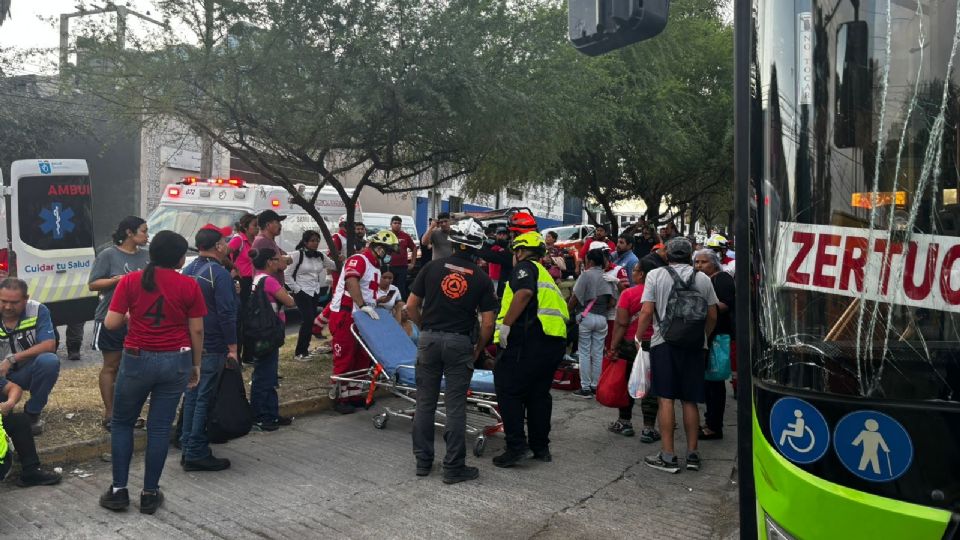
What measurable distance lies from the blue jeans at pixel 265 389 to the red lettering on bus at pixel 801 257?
5082 mm

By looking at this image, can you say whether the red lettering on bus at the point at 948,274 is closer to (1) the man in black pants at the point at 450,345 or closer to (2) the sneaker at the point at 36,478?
(1) the man in black pants at the point at 450,345

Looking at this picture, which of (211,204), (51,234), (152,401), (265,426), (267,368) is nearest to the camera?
(152,401)

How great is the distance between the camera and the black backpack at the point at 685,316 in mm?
6391

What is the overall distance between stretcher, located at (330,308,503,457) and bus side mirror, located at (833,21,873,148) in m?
4.51

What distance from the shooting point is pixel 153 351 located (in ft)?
16.9

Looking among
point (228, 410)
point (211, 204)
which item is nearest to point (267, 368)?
point (228, 410)

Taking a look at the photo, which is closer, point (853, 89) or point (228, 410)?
point (853, 89)

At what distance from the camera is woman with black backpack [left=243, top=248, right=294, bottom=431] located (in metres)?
7.05

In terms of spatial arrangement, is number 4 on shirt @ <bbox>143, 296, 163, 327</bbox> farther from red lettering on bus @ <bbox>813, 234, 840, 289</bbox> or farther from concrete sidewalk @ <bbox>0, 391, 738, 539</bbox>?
red lettering on bus @ <bbox>813, 234, 840, 289</bbox>

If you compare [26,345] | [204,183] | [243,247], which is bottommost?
[26,345]

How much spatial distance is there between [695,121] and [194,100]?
14.5 metres

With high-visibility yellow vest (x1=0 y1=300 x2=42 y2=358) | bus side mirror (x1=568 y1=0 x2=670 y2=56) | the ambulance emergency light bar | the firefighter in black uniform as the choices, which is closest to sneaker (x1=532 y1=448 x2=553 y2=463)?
the firefighter in black uniform

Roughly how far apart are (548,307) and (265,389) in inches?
99.5

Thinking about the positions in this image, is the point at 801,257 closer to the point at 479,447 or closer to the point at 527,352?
the point at 527,352
